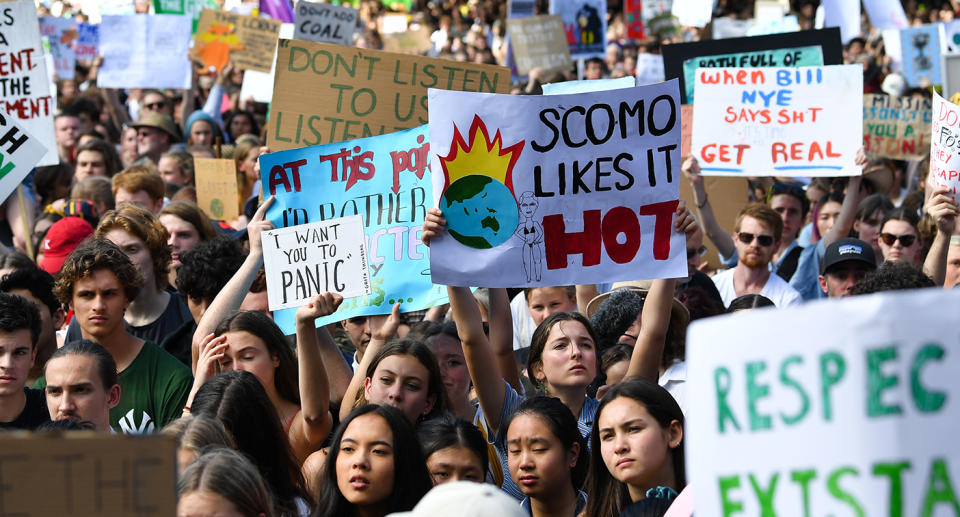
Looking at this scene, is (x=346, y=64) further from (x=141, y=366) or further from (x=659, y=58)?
(x=659, y=58)

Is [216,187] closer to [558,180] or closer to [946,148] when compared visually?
[558,180]

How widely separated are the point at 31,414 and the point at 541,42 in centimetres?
1039

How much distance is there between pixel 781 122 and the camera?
26.2 ft

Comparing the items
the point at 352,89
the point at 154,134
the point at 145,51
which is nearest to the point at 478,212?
the point at 352,89

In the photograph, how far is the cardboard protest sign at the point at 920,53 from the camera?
1304 centimetres

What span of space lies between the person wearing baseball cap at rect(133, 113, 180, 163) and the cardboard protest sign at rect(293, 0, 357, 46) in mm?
1430

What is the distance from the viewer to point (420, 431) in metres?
4.64

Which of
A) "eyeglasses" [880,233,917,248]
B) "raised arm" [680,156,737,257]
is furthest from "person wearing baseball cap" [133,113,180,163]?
"eyeglasses" [880,233,917,248]

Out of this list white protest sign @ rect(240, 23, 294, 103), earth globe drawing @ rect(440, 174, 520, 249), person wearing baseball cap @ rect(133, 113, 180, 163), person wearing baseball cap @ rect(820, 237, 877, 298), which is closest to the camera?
earth globe drawing @ rect(440, 174, 520, 249)

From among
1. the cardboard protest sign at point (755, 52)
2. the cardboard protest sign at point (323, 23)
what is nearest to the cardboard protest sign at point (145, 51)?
the cardboard protest sign at point (323, 23)

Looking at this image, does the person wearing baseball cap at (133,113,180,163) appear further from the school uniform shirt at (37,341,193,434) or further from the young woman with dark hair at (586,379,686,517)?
the young woman with dark hair at (586,379,686,517)

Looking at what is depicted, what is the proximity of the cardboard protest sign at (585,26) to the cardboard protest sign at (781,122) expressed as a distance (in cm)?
749

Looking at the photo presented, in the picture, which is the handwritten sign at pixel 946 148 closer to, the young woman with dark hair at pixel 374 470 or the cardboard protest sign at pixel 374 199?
the cardboard protest sign at pixel 374 199

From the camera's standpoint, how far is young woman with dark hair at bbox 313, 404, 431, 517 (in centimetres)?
412
